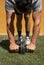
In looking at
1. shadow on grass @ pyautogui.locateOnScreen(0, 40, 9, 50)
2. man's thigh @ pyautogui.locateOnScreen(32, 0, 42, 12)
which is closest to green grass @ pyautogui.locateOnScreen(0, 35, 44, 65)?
shadow on grass @ pyautogui.locateOnScreen(0, 40, 9, 50)

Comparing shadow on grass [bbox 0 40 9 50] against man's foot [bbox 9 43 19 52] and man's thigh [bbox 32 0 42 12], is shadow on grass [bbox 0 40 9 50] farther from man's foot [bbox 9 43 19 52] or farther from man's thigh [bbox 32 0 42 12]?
man's thigh [bbox 32 0 42 12]

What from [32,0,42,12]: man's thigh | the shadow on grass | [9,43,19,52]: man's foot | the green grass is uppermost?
[32,0,42,12]: man's thigh

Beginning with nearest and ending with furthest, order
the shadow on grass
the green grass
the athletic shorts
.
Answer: the green grass < the athletic shorts < the shadow on grass

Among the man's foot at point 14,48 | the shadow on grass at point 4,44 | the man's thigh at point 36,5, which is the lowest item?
the shadow on grass at point 4,44

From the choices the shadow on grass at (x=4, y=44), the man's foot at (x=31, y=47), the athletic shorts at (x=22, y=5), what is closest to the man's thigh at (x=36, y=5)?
the athletic shorts at (x=22, y=5)

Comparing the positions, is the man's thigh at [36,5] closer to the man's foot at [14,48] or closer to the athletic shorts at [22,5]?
the athletic shorts at [22,5]

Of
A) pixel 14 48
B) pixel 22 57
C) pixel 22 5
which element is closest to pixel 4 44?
pixel 14 48

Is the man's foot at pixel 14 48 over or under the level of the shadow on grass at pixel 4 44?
over

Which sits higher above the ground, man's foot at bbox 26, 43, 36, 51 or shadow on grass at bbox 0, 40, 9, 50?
man's foot at bbox 26, 43, 36, 51

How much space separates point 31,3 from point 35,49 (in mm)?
695

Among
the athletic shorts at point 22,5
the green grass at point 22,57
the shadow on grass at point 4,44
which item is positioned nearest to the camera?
the green grass at point 22,57

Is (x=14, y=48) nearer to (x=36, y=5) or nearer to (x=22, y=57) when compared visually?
(x=22, y=57)

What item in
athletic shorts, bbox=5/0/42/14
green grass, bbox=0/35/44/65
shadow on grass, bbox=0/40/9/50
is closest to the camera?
green grass, bbox=0/35/44/65

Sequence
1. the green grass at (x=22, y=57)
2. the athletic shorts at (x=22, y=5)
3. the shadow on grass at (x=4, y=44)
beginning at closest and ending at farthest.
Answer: the green grass at (x=22, y=57)
the athletic shorts at (x=22, y=5)
the shadow on grass at (x=4, y=44)
